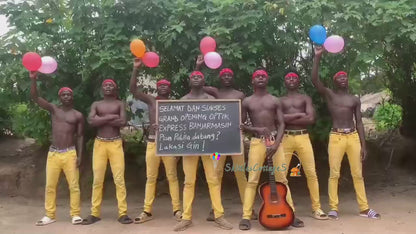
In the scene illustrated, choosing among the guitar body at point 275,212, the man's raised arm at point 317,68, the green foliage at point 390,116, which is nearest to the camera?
the guitar body at point 275,212

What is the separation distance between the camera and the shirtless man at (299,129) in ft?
19.0

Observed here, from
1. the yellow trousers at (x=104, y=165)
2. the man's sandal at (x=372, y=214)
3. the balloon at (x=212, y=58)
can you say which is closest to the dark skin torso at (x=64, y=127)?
the yellow trousers at (x=104, y=165)

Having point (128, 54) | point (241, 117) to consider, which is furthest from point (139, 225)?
point (128, 54)

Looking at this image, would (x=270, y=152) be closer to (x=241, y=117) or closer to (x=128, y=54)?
(x=241, y=117)

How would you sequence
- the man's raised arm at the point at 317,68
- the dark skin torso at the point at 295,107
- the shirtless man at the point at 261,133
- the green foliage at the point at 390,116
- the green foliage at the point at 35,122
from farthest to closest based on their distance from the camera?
the green foliage at the point at 390,116
the green foliage at the point at 35,122
the dark skin torso at the point at 295,107
the man's raised arm at the point at 317,68
the shirtless man at the point at 261,133

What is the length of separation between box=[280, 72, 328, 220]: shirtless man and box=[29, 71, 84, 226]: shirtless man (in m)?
2.87

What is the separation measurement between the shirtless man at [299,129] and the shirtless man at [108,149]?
2.27m

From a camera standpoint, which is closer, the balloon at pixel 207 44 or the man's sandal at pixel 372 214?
the balloon at pixel 207 44

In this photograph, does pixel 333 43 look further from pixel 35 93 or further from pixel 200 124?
pixel 35 93

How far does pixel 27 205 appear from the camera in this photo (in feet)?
23.7

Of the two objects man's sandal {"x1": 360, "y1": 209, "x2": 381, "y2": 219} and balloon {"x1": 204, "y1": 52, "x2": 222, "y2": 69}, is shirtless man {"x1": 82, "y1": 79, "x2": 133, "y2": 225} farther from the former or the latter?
man's sandal {"x1": 360, "y1": 209, "x2": 381, "y2": 219}

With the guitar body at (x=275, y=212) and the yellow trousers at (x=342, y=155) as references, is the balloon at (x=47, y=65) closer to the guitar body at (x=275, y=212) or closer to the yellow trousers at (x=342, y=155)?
the guitar body at (x=275, y=212)

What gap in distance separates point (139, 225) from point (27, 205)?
2.59 metres

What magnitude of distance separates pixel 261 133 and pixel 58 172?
111 inches
